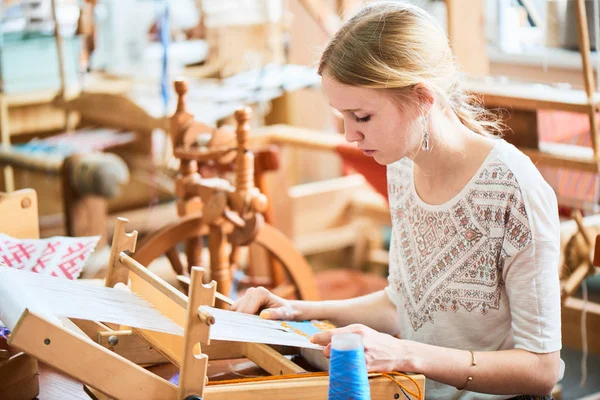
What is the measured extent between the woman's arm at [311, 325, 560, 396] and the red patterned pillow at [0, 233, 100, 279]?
0.54 metres

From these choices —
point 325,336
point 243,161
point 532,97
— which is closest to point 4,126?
point 243,161

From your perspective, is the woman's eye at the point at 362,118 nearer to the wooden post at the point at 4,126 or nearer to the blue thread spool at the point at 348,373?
the blue thread spool at the point at 348,373

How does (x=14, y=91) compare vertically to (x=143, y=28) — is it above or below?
below

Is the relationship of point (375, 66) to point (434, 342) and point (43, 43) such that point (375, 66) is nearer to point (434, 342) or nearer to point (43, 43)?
point (434, 342)

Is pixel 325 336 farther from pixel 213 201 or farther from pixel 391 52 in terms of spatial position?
pixel 213 201

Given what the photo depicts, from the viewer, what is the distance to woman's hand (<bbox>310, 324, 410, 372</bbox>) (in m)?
1.28

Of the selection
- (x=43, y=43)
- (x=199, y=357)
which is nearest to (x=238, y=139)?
(x=199, y=357)

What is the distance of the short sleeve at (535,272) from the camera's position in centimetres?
140

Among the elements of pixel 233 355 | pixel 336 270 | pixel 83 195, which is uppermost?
pixel 233 355

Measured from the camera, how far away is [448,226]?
1.54 meters

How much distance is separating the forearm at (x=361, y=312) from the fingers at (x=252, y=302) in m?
0.08

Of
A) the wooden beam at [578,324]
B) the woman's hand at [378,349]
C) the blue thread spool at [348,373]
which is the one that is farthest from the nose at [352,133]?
the wooden beam at [578,324]

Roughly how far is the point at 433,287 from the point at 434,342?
4.0 inches

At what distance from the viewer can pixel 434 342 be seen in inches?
62.1
